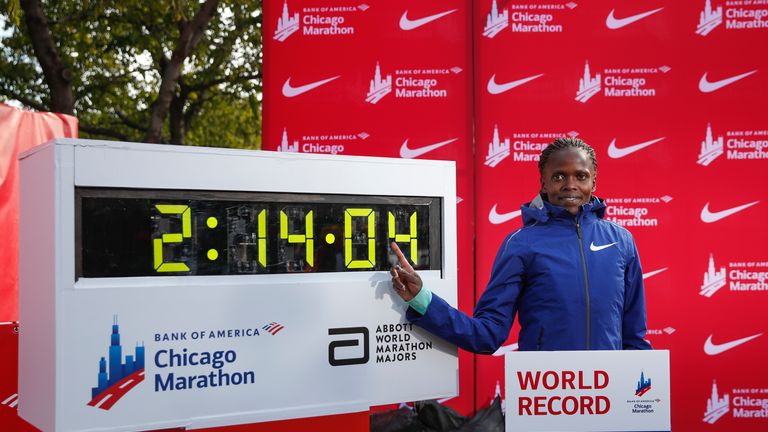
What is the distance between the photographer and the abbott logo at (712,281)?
4.93 meters

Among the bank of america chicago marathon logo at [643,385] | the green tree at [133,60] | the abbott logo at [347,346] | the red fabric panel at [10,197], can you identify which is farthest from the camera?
the green tree at [133,60]

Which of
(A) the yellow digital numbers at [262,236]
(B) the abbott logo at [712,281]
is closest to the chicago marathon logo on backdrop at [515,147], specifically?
(B) the abbott logo at [712,281]

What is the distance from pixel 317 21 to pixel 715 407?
12.5 feet

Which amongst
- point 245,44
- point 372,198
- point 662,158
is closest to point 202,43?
point 245,44

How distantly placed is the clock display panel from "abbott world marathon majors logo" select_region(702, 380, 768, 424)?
3.30 meters

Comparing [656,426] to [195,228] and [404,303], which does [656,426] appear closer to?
[404,303]

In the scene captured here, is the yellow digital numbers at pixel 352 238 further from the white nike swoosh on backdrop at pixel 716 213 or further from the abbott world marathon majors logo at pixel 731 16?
the abbott world marathon majors logo at pixel 731 16

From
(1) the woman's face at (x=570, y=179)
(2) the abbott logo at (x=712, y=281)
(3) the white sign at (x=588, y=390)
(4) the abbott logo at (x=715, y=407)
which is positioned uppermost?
(1) the woman's face at (x=570, y=179)

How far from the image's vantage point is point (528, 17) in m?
4.98

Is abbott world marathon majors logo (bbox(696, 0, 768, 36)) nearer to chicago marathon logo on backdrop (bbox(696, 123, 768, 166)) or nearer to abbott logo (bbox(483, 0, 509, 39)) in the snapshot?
chicago marathon logo on backdrop (bbox(696, 123, 768, 166))

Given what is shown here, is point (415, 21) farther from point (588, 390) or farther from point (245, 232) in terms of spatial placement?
point (588, 390)

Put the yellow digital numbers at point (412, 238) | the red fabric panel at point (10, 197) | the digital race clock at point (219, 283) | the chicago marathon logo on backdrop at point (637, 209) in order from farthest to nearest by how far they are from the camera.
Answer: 1. the red fabric panel at point (10, 197)
2. the chicago marathon logo on backdrop at point (637, 209)
3. the yellow digital numbers at point (412, 238)
4. the digital race clock at point (219, 283)

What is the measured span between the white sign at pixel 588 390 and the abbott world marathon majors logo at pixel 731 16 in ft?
11.4

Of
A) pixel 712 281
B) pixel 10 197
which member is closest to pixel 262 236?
pixel 10 197
